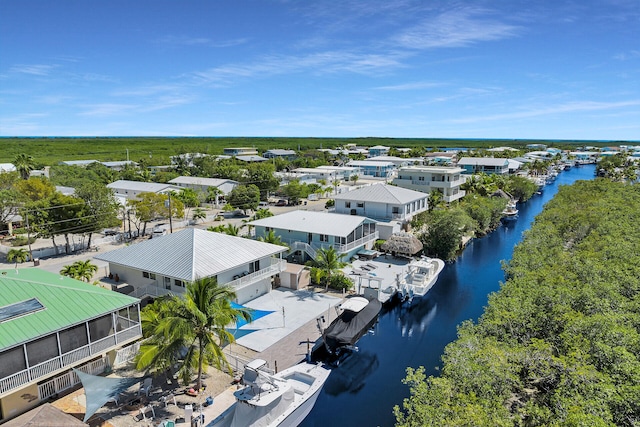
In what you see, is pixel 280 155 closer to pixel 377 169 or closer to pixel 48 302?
pixel 377 169

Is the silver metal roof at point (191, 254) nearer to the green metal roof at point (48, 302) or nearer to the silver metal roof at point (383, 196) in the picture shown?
the green metal roof at point (48, 302)

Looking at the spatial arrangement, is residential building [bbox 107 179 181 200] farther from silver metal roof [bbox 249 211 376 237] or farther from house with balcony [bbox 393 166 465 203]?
house with balcony [bbox 393 166 465 203]

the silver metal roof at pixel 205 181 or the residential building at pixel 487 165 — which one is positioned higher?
the residential building at pixel 487 165

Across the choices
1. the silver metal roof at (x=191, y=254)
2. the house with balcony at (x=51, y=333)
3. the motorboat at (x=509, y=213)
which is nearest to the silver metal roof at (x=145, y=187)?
the silver metal roof at (x=191, y=254)

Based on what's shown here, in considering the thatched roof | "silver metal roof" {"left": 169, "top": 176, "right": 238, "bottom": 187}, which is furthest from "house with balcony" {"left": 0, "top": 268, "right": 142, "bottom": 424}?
"silver metal roof" {"left": 169, "top": 176, "right": 238, "bottom": 187}

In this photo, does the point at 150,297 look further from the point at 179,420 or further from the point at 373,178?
the point at 373,178

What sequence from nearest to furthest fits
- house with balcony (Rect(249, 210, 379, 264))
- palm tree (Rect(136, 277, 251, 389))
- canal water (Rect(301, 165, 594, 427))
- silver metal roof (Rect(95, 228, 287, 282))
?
palm tree (Rect(136, 277, 251, 389)) → canal water (Rect(301, 165, 594, 427)) → silver metal roof (Rect(95, 228, 287, 282)) → house with balcony (Rect(249, 210, 379, 264))

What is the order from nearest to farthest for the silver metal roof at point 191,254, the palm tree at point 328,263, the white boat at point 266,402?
the white boat at point 266,402, the silver metal roof at point 191,254, the palm tree at point 328,263
